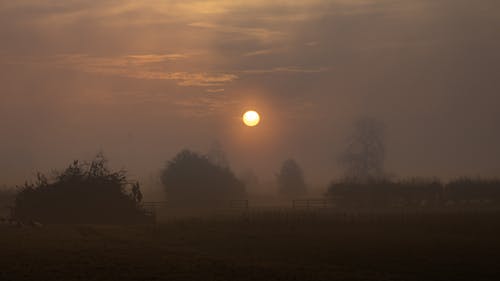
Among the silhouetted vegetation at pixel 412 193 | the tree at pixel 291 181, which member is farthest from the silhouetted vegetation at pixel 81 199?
the tree at pixel 291 181

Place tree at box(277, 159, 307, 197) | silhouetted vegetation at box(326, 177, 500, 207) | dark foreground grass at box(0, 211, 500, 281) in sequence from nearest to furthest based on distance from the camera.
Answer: dark foreground grass at box(0, 211, 500, 281) < silhouetted vegetation at box(326, 177, 500, 207) < tree at box(277, 159, 307, 197)

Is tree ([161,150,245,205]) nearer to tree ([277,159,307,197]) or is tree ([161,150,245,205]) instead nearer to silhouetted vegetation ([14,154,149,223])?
silhouetted vegetation ([14,154,149,223])

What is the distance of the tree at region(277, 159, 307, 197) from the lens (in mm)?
126812

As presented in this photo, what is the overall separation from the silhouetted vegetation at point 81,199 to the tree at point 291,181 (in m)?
73.0

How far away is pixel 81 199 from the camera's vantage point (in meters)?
54.1

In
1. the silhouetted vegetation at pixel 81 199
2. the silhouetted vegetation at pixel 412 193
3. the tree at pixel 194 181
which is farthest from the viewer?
the tree at pixel 194 181

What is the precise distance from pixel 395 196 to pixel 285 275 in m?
57.0

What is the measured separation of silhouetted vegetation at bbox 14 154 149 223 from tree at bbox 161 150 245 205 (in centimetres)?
3121

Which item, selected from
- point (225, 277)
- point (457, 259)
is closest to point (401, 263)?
point (457, 259)

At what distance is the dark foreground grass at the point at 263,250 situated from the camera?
77.5 ft

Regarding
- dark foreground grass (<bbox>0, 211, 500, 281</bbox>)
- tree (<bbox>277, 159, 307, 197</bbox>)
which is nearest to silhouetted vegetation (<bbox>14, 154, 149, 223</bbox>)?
dark foreground grass (<bbox>0, 211, 500, 281</bbox>)

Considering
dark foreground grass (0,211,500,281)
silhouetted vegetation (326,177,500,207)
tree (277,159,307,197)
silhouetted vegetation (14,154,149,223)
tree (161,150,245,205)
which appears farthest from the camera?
tree (277,159,307,197)

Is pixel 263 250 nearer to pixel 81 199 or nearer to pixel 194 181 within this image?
pixel 81 199

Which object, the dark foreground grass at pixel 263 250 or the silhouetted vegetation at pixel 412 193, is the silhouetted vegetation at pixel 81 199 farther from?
the silhouetted vegetation at pixel 412 193
